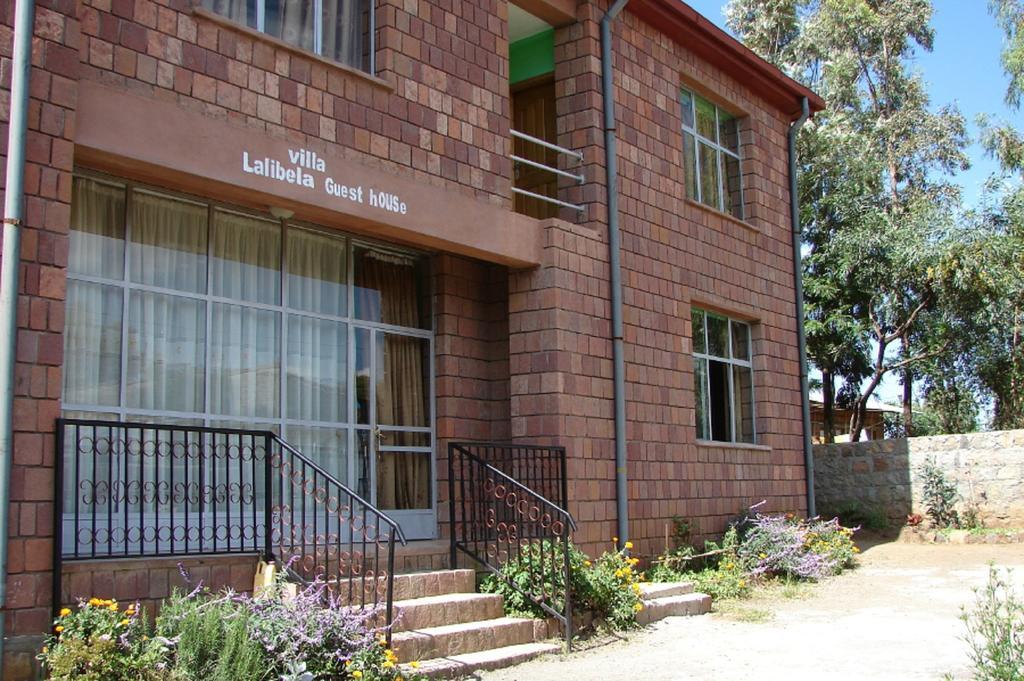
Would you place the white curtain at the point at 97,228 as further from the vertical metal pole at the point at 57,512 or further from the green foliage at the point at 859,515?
the green foliage at the point at 859,515

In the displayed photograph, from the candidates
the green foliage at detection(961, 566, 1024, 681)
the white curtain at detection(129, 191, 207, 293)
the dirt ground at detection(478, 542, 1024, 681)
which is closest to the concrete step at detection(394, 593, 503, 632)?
the dirt ground at detection(478, 542, 1024, 681)

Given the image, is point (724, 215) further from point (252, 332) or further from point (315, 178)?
point (252, 332)

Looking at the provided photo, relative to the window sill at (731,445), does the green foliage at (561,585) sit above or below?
below

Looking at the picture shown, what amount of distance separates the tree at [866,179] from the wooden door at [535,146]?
10.5m

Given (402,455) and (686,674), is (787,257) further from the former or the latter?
(686,674)

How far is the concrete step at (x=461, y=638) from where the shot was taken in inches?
273

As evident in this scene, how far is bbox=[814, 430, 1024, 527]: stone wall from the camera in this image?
15523 mm

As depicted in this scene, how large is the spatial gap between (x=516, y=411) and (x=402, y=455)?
3.67 ft

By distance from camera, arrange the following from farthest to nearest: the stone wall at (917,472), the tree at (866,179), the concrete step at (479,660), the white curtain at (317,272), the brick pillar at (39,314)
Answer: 1. the tree at (866,179)
2. the stone wall at (917,472)
3. the white curtain at (317,272)
4. the concrete step at (479,660)
5. the brick pillar at (39,314)

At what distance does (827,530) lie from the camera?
12984mm

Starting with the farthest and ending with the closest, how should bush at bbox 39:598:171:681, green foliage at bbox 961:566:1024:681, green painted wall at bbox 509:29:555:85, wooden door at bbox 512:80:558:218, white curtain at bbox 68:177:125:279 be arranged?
wooden door at bbox 512:80:558:218
green painted wall at bbox 509:29:555:85
white curtain at bbox 68:177:125:279
bush at bbox 39:598:171:681
green foliage at bbox 961:566:1024:681

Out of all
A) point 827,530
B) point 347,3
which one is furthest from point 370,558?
point 827,530

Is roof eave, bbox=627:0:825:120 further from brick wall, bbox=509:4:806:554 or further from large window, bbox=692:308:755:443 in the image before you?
large window, bbox=692:308:755:443

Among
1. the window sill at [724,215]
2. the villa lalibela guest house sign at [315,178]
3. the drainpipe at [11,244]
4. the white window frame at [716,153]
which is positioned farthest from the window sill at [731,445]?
the drainpipe at [11,244]
